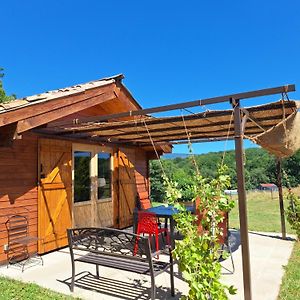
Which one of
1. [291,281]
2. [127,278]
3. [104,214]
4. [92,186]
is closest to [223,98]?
[291,281]

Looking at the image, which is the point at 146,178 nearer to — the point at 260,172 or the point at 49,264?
the point at 49,264

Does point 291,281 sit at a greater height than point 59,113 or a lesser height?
lesser

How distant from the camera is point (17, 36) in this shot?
64.5 feet

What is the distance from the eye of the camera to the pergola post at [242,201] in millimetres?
2998

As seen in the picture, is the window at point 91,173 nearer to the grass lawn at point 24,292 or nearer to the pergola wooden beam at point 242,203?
the grass lawn at point 24,292

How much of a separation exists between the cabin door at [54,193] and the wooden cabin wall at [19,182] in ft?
0.42

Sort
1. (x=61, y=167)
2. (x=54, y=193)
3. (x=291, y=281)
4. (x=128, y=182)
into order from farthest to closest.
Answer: (x=128, y=182) < (x=61, y=167) < (x=54, y=193) < (x=291, y=281)

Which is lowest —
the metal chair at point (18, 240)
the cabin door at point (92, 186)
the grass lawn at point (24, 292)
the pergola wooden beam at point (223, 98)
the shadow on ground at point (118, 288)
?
the shadow on ground at point (118, 288)

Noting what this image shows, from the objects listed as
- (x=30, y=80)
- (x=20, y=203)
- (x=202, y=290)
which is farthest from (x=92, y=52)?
(x=202, y=290)

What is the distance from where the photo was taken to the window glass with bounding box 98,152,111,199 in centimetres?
731

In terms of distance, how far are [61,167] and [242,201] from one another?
4.16 meters

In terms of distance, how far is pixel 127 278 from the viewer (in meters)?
4.23

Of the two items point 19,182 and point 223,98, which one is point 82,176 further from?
point 223,98

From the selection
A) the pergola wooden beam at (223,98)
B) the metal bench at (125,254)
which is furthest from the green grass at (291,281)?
the pergola wooden beam at (223,98)
